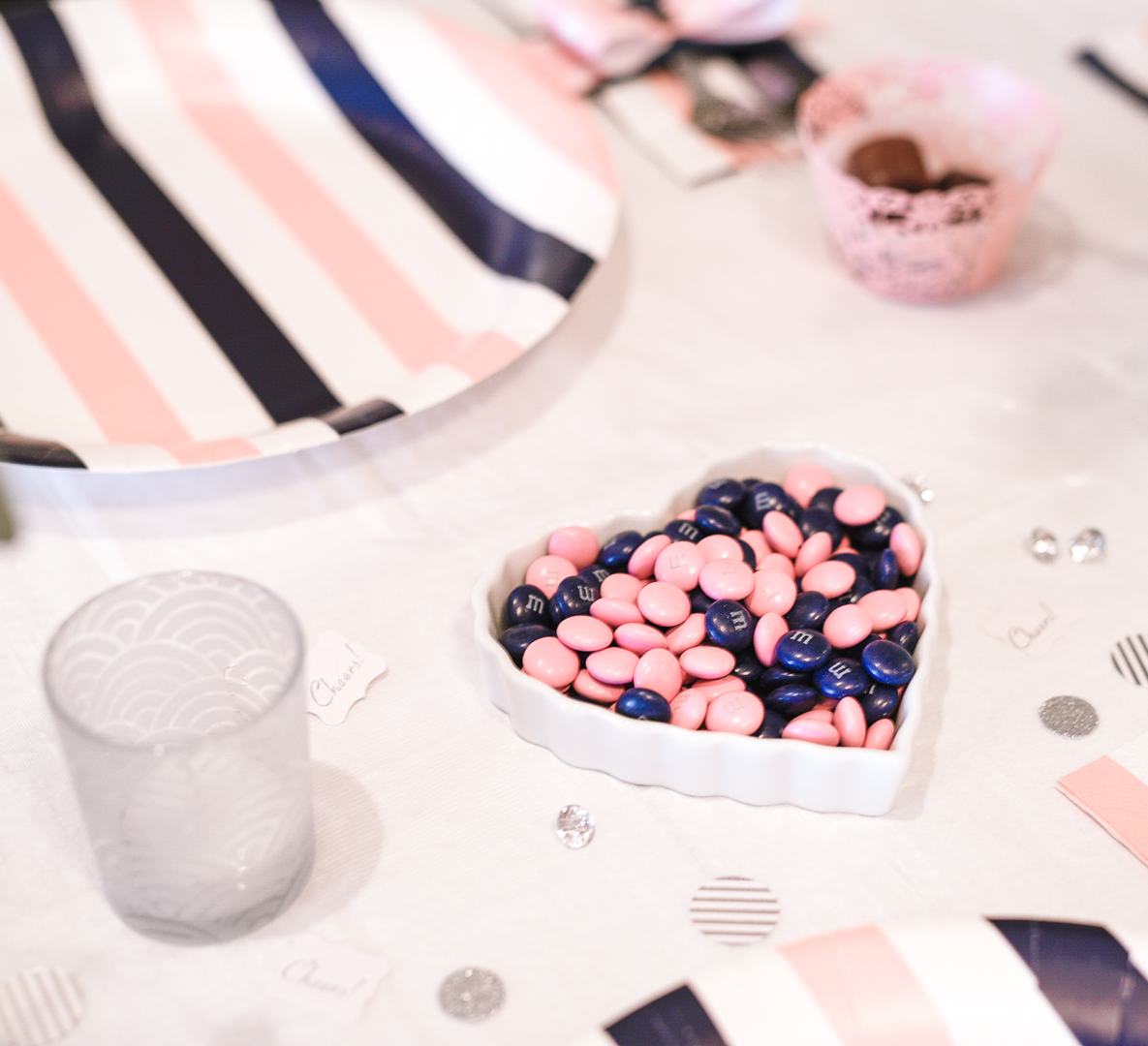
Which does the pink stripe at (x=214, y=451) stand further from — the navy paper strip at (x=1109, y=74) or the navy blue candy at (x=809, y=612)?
the navy paper strip at (x=1109, y=74)

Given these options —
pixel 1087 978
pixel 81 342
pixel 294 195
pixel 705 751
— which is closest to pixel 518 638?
pixel 705 751

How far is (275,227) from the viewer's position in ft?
3.37

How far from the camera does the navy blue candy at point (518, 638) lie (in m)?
0.68

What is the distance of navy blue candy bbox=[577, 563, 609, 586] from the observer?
0.72m

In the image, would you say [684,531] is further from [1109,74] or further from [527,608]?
[1109,74]

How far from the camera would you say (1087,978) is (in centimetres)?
56

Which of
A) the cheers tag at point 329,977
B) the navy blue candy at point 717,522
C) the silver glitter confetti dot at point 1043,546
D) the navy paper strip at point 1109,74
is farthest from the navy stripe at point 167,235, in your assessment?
the navy paper strip at point 1109,74

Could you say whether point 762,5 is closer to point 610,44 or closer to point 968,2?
point 610,44

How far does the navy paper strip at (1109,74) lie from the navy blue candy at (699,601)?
0.93m

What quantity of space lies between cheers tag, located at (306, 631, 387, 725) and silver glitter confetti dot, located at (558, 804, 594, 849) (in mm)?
154

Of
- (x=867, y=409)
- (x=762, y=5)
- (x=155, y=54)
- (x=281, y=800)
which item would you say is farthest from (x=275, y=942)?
(x=762, y=5)

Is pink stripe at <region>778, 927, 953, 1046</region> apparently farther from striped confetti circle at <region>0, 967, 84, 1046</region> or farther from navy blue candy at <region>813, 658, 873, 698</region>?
striped confetti circle at <region>0, 967, 84, 1046</region>

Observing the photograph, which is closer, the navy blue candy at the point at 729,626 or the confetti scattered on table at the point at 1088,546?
the navy blue candy at the point at 729,626

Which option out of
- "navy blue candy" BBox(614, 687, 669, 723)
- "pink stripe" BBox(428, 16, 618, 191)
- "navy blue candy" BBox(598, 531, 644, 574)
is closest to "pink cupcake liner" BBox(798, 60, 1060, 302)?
"pink stripe" BBox(428, 16, 618, 191)
